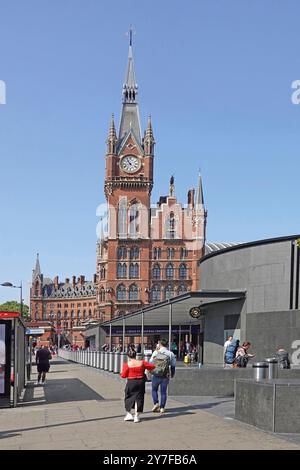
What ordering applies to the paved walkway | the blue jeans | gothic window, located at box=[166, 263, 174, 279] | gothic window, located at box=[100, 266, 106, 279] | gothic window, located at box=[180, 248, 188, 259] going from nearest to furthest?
the paved walkway < the blue jeans < gothic window, located at box=[166, 263, 174, 279] < gothic window, located at box=[180, 248, 188, 259] < gothic window, located at box=[100, 266, 106, 279]

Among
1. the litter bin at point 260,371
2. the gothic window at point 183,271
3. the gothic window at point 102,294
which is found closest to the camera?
the litter bin at point 260,371

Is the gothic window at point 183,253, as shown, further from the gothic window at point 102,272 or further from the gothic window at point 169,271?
the gothic window at point 102,272

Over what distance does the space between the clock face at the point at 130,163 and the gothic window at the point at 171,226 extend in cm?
1086

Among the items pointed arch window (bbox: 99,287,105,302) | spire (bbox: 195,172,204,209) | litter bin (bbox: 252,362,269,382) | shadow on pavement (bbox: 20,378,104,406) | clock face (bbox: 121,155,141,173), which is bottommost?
pointed arch window (bbox: 99,287,105,302)

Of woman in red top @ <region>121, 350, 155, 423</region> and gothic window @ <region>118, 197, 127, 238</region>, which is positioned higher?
gothic window @ <region>118, 197, 127, 238</region>

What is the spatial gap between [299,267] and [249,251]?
11.5 ft

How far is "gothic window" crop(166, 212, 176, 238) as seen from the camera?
431ft

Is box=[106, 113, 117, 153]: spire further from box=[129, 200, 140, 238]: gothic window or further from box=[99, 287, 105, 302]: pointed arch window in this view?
box=[99, 287, 105, 302]: pointed arch window

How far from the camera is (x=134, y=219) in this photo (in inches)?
5103

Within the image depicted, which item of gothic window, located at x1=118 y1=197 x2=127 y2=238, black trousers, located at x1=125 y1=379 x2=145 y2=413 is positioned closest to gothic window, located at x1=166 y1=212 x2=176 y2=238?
gothic window, located at x1=118 y1=197 x2=127 y2=238

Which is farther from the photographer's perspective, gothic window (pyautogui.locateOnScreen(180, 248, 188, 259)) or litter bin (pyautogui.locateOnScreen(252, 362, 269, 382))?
gothic window (pyautogui.locateOnScreen(180, 248, 188, 259))

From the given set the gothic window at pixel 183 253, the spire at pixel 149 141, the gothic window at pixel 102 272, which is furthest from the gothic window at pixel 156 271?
the spire at pixel 149 141

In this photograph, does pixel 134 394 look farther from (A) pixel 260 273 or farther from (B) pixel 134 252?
(B) pixel 134 252

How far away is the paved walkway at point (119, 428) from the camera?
1124 centimetres
